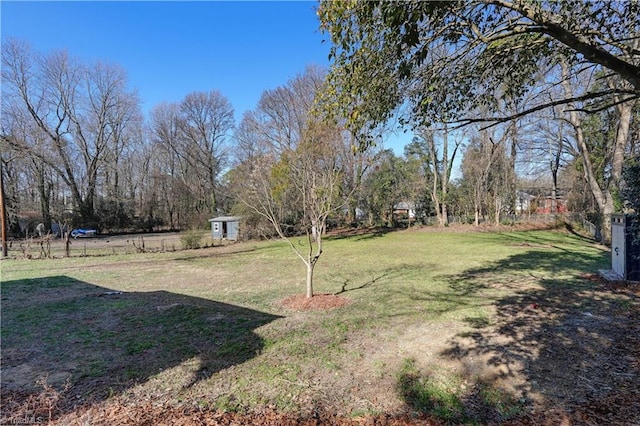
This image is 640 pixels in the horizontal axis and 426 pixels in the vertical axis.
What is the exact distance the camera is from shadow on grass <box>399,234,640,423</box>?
296 centimetres

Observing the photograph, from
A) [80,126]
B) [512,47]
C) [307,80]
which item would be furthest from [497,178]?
[80,126]

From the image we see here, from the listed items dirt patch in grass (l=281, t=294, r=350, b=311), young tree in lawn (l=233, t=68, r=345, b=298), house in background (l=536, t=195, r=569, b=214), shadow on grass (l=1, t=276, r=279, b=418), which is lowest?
dirt patch in grass (l=281, t=294, r=350, b=311)

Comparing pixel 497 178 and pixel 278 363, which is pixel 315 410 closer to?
pixel 278 363

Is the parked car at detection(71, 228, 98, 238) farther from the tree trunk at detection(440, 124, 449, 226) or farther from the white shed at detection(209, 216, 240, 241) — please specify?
the tree trunk at detection(440, 124, 449, 226)

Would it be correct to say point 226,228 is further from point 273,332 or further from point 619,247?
point 619,247

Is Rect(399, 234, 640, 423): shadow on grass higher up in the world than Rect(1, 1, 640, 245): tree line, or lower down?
lower down

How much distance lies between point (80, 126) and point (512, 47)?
1481 inches

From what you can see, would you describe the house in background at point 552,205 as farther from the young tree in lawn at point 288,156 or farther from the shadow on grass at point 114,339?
the shadow on grass at point 114,339

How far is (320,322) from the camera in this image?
17.4 ft

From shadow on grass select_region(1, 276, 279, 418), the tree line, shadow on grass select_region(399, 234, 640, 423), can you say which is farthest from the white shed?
shadow on grass select_region(399, 234, 640, 423)

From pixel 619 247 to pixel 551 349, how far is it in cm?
504

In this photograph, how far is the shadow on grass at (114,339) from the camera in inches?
140

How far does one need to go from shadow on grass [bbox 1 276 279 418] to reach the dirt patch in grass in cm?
69

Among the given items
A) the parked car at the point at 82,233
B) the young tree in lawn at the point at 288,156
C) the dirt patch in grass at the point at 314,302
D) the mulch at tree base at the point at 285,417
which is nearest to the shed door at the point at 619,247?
the mulch at tree base at the point at 285,417
